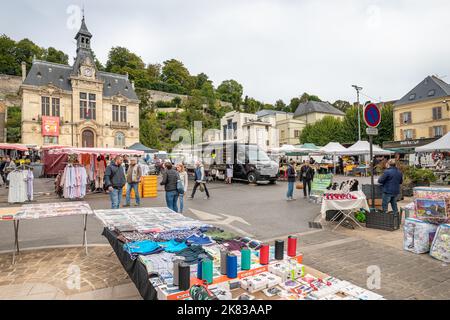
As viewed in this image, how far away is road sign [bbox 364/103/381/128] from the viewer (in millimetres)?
7211

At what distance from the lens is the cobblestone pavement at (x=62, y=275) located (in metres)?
3.65

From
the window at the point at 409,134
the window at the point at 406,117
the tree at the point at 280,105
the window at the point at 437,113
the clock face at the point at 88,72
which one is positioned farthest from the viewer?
the tree at the point at 280,105

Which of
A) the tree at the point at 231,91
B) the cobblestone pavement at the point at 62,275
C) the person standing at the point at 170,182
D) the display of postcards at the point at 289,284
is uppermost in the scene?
the tree at the point at 231,91

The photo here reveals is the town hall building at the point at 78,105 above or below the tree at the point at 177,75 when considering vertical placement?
below

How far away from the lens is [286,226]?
734 centimetres

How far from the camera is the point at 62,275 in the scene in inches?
165

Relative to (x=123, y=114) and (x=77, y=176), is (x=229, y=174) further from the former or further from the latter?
(x=123, y=114)

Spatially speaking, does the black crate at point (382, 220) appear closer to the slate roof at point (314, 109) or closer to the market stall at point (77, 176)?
the market stall at point (77, 176)

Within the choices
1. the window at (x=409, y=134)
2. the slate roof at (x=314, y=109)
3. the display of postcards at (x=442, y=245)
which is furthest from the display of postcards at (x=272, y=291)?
the slate roof at (x=314, y=109)

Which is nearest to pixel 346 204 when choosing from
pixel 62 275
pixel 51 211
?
pixel 62 275

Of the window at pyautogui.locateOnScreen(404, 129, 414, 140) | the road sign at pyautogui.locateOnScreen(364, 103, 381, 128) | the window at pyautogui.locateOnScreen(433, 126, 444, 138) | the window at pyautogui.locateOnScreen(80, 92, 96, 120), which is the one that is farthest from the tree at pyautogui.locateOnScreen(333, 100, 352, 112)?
the road sign at pyautogui.locateOnScreen(364, 103, 381, 128)

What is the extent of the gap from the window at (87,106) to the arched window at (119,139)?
4338 mm

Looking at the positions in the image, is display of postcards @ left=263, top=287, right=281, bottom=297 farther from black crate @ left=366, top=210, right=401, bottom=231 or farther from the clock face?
the clock face

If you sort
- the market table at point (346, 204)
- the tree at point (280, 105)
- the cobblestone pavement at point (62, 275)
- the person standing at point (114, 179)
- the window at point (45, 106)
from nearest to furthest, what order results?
the cobblestone pavement at point (62, 275)
the market table at point (346, 204)
the person standing at point (114, 179)
the window at point (45, 106)
the tree at point (280, 105)
